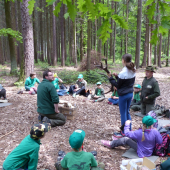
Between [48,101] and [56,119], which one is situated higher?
[48,101]

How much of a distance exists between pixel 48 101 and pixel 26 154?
7.61ft

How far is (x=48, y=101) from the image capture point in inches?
188

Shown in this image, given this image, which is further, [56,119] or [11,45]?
[11,45]

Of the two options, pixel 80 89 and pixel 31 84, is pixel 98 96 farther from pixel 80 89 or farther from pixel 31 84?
pixel 31 84

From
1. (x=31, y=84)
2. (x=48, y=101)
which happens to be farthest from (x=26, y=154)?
(x=31, y=84)

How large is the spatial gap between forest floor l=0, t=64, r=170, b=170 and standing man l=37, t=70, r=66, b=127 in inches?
11.7

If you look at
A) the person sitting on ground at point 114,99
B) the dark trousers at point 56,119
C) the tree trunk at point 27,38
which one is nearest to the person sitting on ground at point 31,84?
the tree trunk at point 27,38

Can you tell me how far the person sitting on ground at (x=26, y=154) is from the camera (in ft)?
8.19

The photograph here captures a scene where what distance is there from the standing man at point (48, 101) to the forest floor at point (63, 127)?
0.30 metres

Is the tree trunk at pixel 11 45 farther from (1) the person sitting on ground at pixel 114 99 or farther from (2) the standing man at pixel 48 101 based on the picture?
(2) the standing man at pixel 48 101

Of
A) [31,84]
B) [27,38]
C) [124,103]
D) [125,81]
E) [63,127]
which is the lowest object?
[63,127]

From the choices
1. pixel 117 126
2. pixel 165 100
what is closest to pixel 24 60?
pixel 117 126

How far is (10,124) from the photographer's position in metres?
4.97

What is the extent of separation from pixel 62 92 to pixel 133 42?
27465mm
